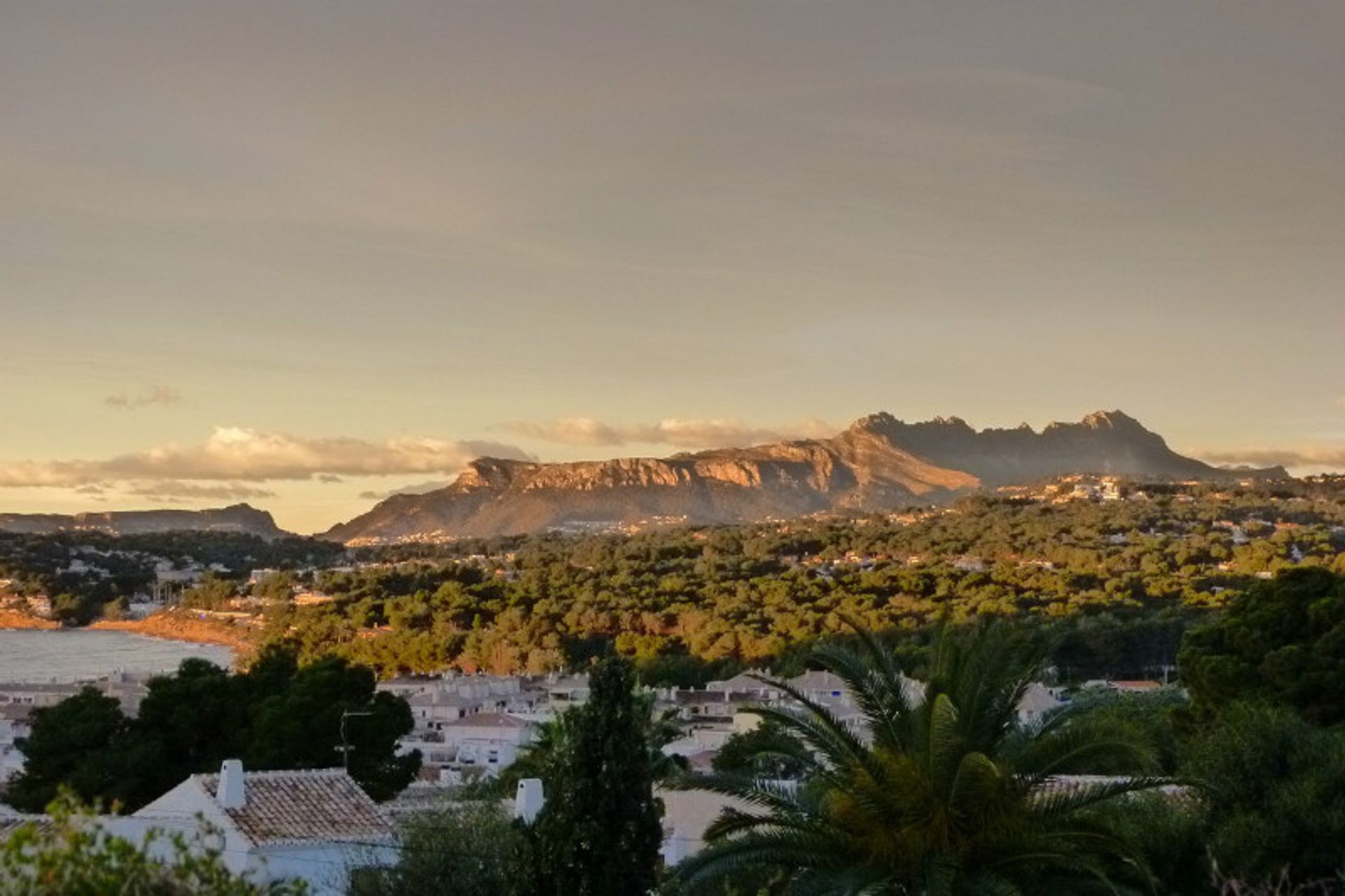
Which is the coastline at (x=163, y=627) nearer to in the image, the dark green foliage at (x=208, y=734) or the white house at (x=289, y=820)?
the dark green foliage at (x=208, y=734)

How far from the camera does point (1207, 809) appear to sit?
15633mm

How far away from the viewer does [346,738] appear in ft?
99.9

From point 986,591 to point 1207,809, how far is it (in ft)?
213

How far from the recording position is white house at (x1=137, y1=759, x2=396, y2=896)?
710 inches

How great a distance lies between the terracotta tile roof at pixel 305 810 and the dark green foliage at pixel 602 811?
Result: 21.9 ft

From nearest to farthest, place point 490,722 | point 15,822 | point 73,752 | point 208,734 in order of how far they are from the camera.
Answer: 1. point 15,822
2. point 73,752
3. point 208,734
4. point 490,722

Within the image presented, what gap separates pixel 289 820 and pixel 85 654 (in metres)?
96.9

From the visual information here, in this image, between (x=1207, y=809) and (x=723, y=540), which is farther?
(x=723, y=540)

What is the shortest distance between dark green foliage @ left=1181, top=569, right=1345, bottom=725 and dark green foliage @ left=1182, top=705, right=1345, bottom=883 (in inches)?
314

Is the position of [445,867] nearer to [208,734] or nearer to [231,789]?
[231,789]

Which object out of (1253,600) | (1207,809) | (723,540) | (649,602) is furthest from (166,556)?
(1207,809)

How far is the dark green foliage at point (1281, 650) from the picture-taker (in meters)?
24.9

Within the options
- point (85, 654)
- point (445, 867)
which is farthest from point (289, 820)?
point (85, 654)

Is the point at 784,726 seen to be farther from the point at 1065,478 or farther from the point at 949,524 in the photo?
the point at 1065,478
